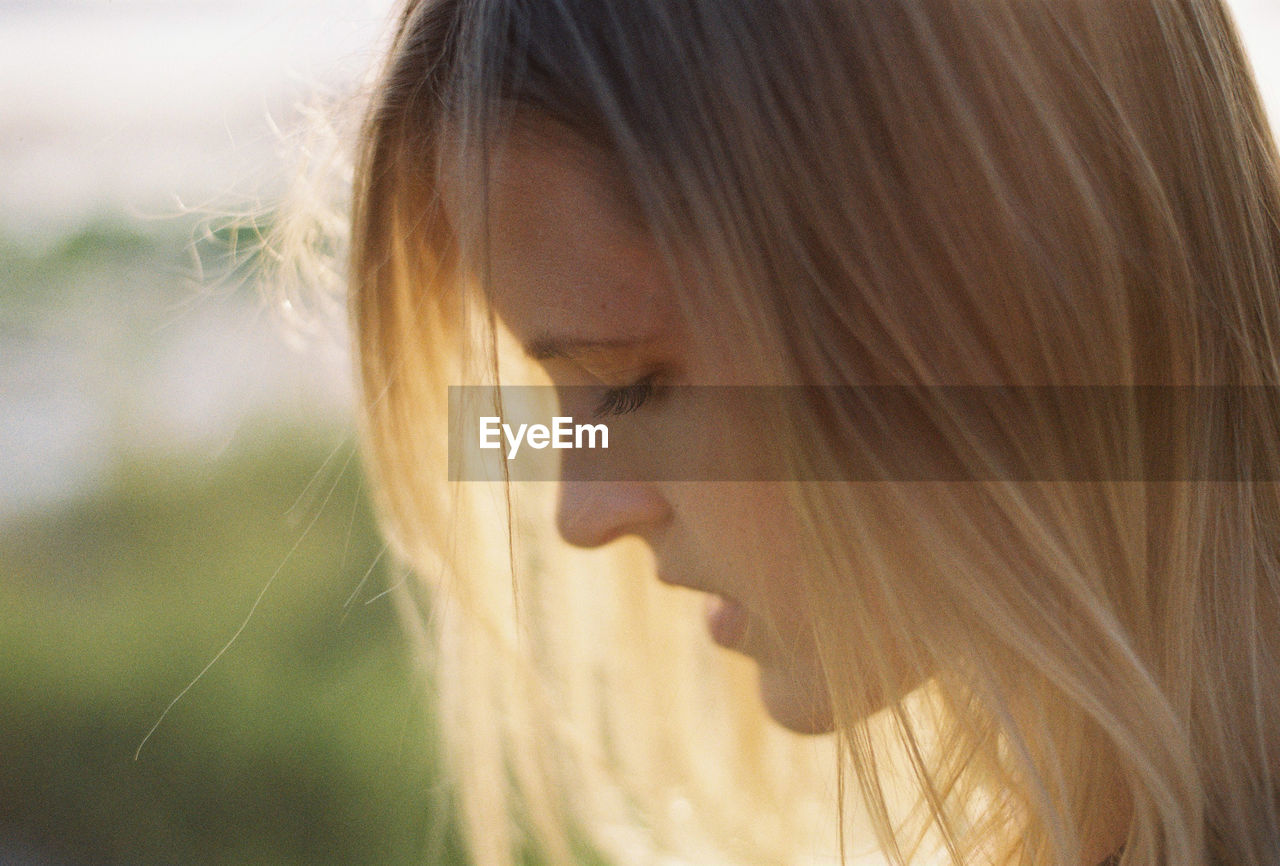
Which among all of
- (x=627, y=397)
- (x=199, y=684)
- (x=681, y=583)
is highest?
(x=627, y=397)

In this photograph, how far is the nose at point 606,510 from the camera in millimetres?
737

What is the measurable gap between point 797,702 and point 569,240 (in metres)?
0.43

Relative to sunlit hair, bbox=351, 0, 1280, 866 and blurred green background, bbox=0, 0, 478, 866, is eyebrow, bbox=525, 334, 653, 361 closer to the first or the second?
sunlit hair, bbox=351, 0, 1280, 866

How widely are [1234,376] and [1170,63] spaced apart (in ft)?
0.66

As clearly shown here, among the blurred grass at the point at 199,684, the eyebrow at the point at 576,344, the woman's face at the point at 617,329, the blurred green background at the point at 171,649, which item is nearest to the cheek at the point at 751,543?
the woman's face at the point at 617,329

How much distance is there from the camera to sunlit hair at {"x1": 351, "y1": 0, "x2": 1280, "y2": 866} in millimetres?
577

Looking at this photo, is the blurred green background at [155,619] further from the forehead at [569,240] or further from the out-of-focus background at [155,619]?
the forehead at [569,240]

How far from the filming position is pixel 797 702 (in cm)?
82

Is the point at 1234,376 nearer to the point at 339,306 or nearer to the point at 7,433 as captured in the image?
the point at 339,306

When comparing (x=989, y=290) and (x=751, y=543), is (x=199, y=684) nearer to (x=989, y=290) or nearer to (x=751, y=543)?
(x=751, y=543)

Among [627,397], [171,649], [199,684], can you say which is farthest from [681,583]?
[171,649]

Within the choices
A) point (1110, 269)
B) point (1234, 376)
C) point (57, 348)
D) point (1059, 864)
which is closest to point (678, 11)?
point (1110, 269)

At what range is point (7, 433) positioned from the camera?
5.93 feet

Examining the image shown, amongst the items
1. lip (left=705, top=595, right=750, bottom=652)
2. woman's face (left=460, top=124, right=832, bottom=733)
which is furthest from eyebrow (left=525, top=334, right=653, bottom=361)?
lip (left=705, top=595, right=750, bottom=652)
